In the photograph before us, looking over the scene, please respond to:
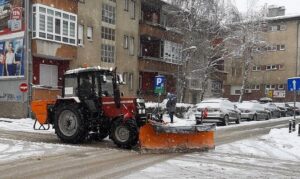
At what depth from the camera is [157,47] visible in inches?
1724

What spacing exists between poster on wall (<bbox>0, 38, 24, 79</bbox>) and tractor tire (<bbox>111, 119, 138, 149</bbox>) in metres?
16.5

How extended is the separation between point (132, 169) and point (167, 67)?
32.4m

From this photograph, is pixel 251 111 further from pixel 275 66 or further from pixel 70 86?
pixel 275 66

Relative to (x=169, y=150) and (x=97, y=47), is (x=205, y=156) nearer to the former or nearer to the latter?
A: (x=169, y=150)

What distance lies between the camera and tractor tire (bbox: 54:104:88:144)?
49.9 ft

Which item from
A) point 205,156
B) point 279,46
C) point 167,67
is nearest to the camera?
point 205,156

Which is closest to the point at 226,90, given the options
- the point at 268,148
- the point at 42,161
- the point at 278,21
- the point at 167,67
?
the point at 278,21

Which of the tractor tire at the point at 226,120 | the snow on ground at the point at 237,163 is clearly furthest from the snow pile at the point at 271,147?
the tractor tire at the point at 226,120

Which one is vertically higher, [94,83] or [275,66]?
[275,66]

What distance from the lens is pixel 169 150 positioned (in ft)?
45.7

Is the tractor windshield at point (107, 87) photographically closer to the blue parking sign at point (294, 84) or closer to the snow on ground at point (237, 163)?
the snow on ground at point (237, 163)

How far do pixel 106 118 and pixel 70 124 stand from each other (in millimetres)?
1363

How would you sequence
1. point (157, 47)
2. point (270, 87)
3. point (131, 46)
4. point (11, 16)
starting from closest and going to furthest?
point (11, 16) → point (131, 46) → point (157, 47) → point (270, 87)

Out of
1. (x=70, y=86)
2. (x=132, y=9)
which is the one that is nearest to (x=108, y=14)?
(x=132, y=9)
